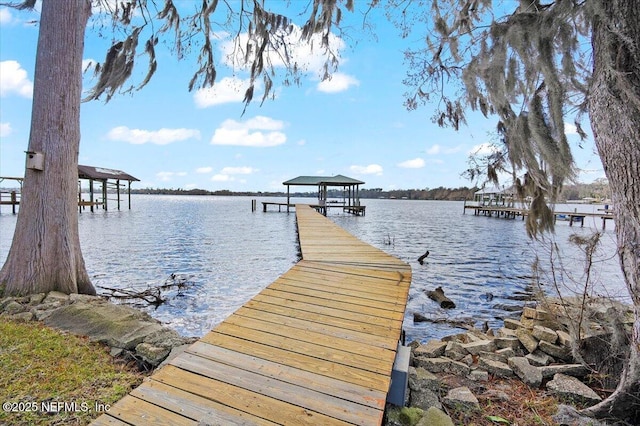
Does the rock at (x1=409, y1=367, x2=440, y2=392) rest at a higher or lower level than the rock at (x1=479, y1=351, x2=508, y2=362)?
higher

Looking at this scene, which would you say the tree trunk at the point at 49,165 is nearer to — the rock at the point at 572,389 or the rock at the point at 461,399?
the rock at the point at 461,399

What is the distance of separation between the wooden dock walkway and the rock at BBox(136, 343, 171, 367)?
623mm

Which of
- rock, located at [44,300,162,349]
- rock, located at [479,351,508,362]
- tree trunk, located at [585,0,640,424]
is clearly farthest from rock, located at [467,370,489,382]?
rock, located at [44,300,162,349]

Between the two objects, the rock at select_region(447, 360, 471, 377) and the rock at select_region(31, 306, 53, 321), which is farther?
the rock at select_region(31, 306, 53, 321)

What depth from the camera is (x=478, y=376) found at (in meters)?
2.84

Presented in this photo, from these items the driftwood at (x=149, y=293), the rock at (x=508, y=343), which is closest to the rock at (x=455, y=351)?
the rock at (x=508, y=343)

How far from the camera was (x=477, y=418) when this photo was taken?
7.20ft

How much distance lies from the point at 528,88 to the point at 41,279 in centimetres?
603

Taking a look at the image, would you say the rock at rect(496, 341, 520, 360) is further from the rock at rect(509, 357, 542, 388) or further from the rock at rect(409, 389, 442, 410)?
the rock at rect(409, 389, 442, 410)

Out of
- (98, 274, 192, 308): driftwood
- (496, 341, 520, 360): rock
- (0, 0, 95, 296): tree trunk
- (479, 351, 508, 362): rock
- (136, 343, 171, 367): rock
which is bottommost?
(98, 274, 192, 308): driftwood

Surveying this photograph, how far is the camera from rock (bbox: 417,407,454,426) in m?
1.87

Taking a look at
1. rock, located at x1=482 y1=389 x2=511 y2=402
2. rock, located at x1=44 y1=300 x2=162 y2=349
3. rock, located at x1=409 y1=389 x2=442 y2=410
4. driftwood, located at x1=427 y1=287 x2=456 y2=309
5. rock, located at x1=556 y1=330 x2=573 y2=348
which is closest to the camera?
rock, located at x1=409 y1=389 x2=442 y2=410

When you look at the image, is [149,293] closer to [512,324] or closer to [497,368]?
[497,368]

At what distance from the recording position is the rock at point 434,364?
304cm
